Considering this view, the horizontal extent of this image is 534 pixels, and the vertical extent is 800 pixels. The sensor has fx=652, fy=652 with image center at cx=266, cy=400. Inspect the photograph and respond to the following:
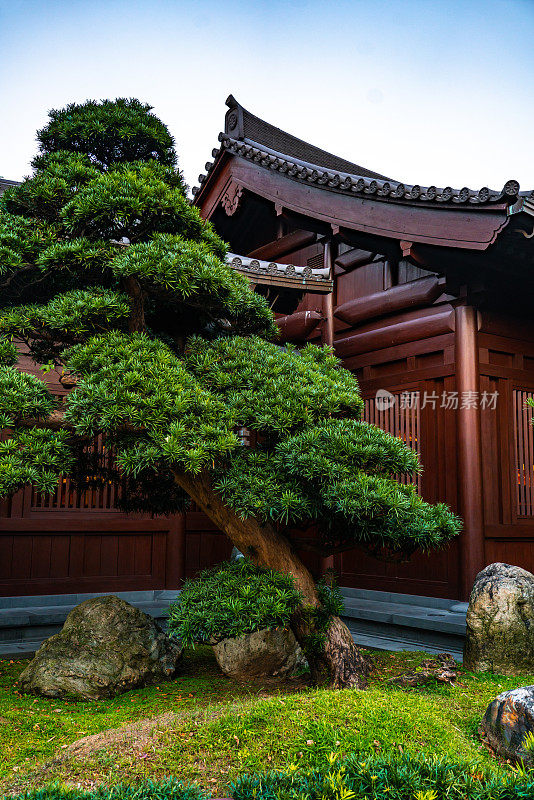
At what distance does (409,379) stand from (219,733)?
20.9 ft

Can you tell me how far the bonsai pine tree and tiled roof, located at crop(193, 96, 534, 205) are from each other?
3.00 m

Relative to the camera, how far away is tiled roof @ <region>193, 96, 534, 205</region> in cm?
742

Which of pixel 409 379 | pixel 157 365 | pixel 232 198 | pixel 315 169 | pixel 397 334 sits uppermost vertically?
pixel 232 198

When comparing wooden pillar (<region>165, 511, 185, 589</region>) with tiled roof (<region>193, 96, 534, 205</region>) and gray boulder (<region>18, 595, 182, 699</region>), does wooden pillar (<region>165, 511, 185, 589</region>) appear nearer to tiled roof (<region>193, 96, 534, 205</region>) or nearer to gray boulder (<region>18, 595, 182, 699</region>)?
gray boulder (<region>18, 595, 182, 699</region>)

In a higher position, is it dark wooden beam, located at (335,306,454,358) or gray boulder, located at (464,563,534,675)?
dark wooden beam, located at (335,306,454,358)

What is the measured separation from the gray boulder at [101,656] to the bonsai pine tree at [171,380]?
121cm

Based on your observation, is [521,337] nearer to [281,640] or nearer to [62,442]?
[281,640]

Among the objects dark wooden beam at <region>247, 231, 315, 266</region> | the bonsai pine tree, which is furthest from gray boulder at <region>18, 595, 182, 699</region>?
dark wooden beam at <region>247, 231, 315, 266</region>

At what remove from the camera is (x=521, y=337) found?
9078 mm

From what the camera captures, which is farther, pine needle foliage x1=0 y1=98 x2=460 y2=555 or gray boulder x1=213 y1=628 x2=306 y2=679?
gray boulder x1=213 y1=628 x2=306 y2=679

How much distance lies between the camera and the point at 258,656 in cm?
579

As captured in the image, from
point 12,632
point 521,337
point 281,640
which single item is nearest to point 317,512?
point 281,640

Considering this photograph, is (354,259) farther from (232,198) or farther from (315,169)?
(232,198)

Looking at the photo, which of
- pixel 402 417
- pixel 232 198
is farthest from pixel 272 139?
pixel 402 417
